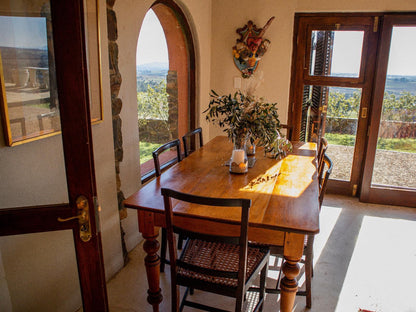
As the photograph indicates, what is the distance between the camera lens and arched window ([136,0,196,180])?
304cm

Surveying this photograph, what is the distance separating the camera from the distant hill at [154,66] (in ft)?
9.70

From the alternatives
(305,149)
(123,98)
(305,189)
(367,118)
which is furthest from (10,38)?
(367,118)

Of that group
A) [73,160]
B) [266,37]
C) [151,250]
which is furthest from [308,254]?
[266,37]

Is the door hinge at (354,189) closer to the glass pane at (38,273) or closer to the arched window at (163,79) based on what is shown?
the arched window at (163,79)

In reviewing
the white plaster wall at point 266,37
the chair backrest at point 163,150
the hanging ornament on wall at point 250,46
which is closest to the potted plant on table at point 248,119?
the chair backrest at point 163,150

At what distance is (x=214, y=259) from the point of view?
1.93 m

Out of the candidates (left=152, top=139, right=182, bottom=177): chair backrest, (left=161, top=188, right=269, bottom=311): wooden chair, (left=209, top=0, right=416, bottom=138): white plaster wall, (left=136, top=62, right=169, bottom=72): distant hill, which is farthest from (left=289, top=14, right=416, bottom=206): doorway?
(left=161, top=188, right=269, bottom=311): wooden chair

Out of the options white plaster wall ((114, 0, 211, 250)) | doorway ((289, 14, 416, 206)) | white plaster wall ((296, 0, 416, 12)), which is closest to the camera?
white plaster wall ((114, 0, 211, 250))

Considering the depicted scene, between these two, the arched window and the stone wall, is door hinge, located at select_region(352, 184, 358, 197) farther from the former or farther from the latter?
the stone wall

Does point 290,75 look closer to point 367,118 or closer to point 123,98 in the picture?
point 367,118

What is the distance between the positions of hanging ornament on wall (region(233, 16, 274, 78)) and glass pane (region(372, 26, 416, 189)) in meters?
1.37

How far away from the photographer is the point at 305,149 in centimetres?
312

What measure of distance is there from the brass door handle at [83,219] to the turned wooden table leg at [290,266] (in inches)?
A: 37.3

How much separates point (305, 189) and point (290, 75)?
226cm
